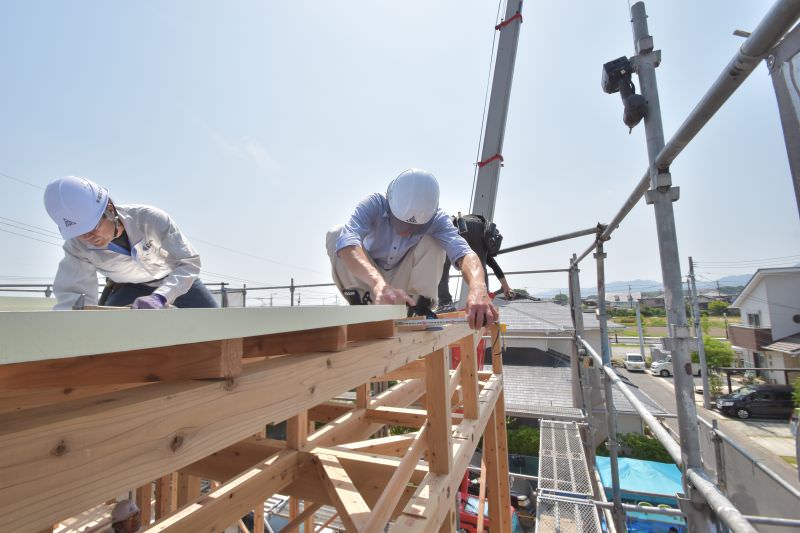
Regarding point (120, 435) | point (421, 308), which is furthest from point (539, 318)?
point (120, 435)

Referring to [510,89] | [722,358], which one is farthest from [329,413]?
[722,358]

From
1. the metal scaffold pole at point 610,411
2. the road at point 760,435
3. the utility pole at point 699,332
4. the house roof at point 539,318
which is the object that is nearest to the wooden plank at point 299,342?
the metal scaffold pole at point 610,411

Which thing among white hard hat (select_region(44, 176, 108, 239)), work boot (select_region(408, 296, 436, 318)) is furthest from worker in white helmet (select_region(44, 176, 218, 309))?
work boot (select_region(408, 296, 436, 318))

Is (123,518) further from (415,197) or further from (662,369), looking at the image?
(662,369)

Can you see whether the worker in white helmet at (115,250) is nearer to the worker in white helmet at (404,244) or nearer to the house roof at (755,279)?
the worker in white helmet at (404,244)

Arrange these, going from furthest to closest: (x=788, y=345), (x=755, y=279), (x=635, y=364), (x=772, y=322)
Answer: (x=635, y=364) < (x=772, y=322) < (x=755, y=279) < (x=788, y=345)

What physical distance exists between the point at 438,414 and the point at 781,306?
67.3ft

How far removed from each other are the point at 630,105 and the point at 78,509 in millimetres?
2553

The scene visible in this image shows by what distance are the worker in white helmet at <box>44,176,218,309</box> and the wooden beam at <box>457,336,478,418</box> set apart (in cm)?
206

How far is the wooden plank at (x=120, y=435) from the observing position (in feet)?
→ 1.64

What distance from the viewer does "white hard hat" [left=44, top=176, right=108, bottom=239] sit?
1.98 m

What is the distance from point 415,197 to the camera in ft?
8.80

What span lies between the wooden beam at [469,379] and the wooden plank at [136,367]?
2.30m

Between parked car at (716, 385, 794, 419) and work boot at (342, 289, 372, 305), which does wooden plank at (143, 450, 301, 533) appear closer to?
work boot at (342, 289, 372, 305)
